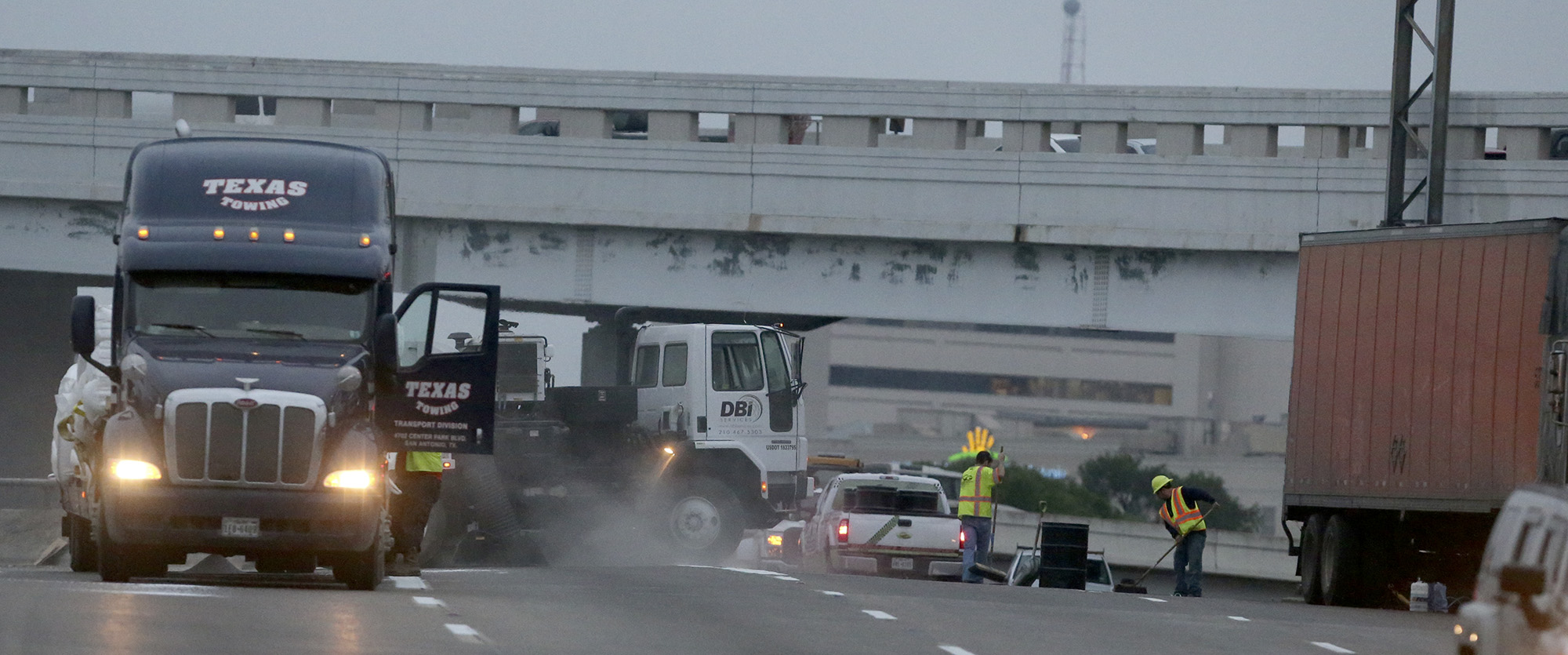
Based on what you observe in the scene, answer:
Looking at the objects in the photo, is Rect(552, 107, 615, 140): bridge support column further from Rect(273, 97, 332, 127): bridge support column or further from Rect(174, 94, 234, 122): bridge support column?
Rect(174, 94, 234, 122): bridge support column

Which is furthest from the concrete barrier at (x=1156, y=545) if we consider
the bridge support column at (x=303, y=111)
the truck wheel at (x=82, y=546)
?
the truck wheel at (x=82, y=546)

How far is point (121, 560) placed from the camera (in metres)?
17.0

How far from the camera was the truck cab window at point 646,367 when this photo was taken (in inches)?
1089

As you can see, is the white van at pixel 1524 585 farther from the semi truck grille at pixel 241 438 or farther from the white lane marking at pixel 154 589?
the white lane marking at pixel 154 589

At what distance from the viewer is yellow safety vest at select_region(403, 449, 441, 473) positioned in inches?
842

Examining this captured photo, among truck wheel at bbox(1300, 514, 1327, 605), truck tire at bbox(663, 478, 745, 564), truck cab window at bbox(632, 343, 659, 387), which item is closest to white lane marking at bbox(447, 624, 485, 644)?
truck wheel at bbox(1300, 514, 1327, 605)

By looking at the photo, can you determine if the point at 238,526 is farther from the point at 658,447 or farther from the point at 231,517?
the point at 658,447

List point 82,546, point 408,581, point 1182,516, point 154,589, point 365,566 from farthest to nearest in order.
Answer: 1. point 1182,516
2. point 82,546
3. point 408,581
4. point 365,566
5. point 154,589

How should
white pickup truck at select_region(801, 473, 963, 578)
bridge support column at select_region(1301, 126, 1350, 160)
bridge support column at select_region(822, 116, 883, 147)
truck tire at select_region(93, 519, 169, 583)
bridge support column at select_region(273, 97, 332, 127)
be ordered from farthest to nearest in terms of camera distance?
1. bridge support column at select_region(273, 97, 332, 127)
2. bridge support column at select_region(822, 116, 883, 147)
3. bridge support column at select_region(1301, 126, 1350, 160)
4. white pickup truck at select_region(801, 473, 963, 578)
5. truck tire at select_region(93, 519, 169, 583)

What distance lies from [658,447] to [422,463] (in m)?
6.04

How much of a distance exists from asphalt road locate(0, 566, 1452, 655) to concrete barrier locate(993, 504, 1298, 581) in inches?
1150

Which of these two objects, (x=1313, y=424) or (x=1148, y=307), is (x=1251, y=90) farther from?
(x=1313, y=424)

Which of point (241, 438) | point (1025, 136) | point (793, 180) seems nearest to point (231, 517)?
point (241, 438)

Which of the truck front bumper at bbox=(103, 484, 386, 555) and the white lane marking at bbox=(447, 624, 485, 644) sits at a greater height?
the truck front bumper at bbox=(103, 484, 386, 555)
